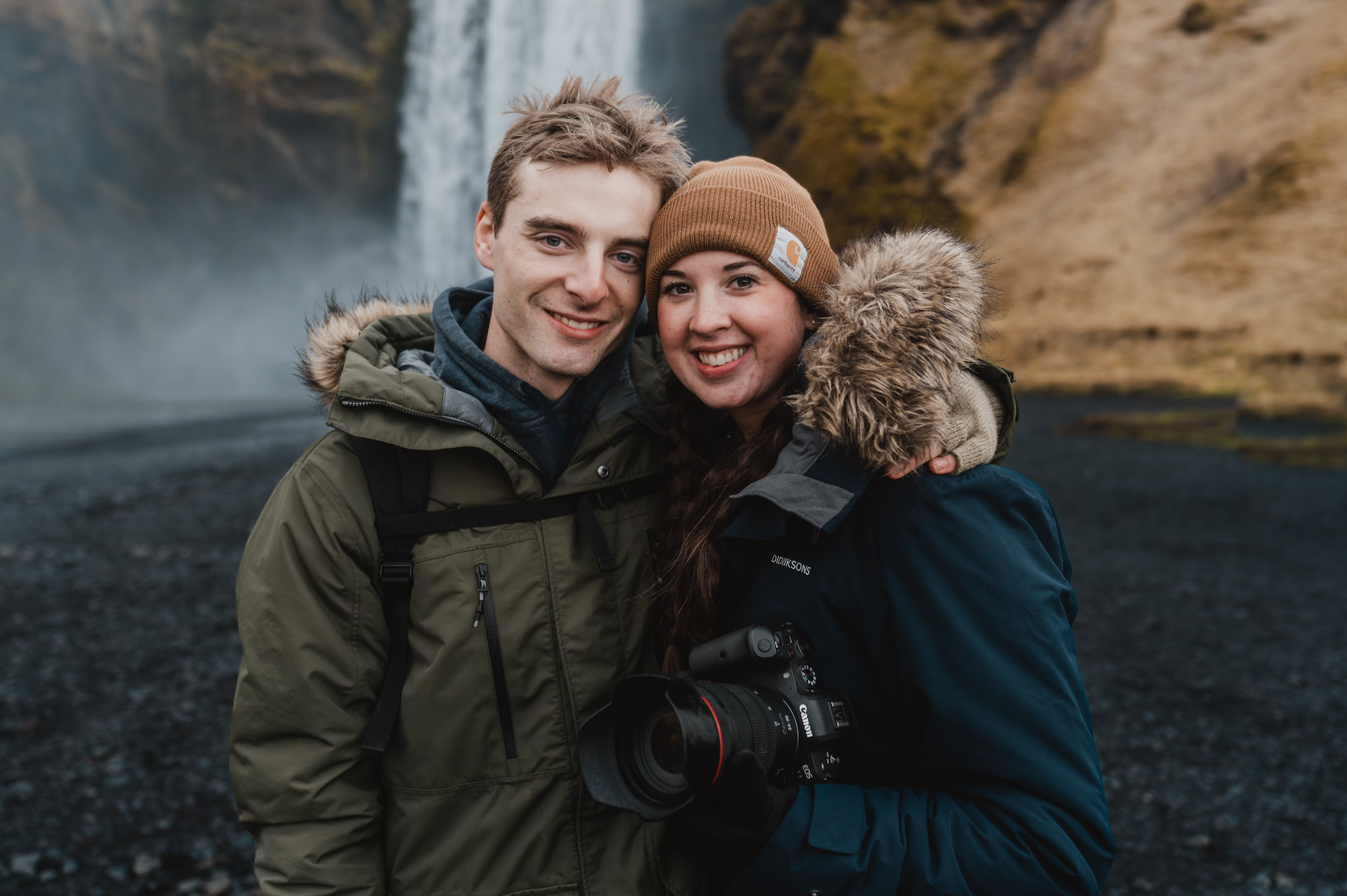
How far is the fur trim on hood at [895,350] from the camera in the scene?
1.91m

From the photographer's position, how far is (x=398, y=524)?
2.17m

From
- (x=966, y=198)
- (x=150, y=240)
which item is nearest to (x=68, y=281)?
(x=150, y=240)

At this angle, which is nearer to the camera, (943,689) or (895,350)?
(943,689)

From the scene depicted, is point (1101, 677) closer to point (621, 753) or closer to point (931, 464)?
point (931, 464)

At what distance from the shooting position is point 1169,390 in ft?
68.2

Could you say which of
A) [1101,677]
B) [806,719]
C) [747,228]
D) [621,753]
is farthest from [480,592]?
[1101,677]

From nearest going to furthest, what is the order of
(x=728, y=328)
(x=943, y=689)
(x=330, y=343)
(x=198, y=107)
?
(x=943, y=689) < (x=728, y=328) < (x=330, y=343) < (x=198, y=107)

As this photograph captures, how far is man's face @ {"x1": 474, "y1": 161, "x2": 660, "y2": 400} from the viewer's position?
7.97 ft

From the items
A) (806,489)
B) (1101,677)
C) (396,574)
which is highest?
(806,489)

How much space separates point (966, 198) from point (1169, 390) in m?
11.6

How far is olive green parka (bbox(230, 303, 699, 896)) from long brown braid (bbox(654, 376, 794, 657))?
14 centimetres

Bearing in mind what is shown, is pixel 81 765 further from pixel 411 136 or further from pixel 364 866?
pixel 411 136

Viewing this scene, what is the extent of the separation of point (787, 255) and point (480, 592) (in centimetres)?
138

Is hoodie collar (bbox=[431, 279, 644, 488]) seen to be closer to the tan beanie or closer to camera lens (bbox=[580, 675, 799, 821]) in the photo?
the tan beanie
